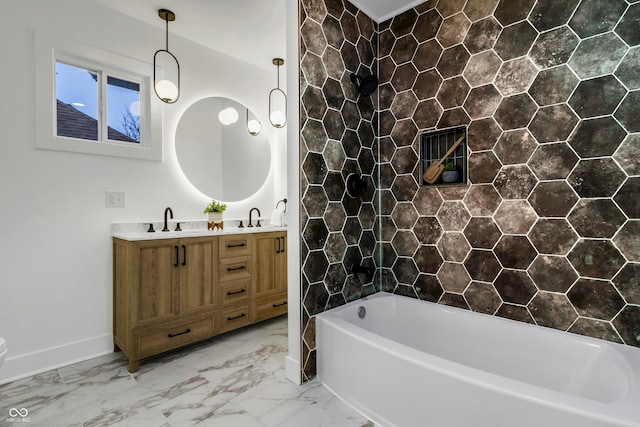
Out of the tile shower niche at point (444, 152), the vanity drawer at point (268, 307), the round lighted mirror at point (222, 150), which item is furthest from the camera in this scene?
the round lighted mirror at point (222, 150)

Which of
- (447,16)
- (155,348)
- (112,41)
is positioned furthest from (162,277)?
(447,16)

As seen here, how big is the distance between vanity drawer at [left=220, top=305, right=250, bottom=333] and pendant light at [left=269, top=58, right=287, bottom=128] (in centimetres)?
196

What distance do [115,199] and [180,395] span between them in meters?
1.58

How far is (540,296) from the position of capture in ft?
5.97

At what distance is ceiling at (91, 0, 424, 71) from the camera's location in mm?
2406

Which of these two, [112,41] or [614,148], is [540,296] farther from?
[112,41]

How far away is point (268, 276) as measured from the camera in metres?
2.97

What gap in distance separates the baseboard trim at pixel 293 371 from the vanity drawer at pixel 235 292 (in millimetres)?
847

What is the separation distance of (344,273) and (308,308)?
400mm

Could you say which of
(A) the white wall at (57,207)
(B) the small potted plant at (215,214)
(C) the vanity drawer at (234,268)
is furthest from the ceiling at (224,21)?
(C) the vanity drawer at (234,268)

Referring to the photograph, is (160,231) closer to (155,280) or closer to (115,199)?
(115,199)

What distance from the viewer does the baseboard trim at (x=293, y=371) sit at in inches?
78.6

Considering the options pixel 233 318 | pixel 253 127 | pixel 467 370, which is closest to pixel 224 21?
pixel 253 127

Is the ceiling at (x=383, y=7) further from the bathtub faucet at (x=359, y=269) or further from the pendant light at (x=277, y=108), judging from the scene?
the bathtub faucet at (x=359, y=269)
